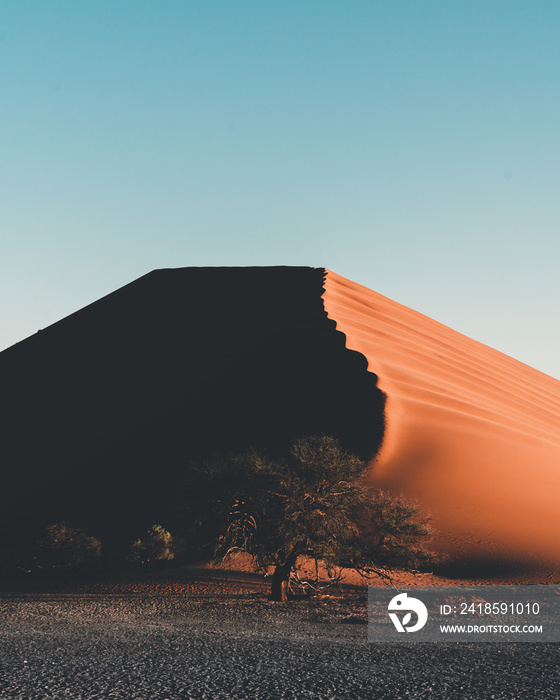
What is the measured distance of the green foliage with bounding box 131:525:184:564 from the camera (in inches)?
850

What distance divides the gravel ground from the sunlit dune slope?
10.4 m

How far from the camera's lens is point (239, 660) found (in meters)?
9.98

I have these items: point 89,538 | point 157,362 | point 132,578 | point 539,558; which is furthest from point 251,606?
point 157,362

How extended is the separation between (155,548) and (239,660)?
12.4 m

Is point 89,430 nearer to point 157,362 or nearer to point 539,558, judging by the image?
point 157,362

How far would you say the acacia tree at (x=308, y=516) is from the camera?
17.3 meters

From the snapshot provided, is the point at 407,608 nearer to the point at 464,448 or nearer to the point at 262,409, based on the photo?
the point at 464,448

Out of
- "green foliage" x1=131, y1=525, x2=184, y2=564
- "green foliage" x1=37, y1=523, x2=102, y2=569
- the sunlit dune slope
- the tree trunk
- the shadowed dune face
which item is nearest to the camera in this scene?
the tree trunk

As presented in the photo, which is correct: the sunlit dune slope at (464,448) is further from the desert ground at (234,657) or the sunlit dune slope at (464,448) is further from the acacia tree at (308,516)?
the desert ground at (234,657)

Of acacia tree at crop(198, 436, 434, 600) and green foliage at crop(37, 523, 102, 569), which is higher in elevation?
acacia tree at crop(198, 436, 434, 600)

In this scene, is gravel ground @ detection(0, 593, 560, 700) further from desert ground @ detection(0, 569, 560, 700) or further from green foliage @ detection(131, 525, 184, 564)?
green foliage @ detection(131, 525, 184, 564)

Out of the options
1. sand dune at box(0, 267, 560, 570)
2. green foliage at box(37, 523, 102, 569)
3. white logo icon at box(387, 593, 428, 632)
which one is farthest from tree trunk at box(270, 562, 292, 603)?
sand dune at box(0, 267, 560, 570)

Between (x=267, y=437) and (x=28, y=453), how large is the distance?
41.8ft

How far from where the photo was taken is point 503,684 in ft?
29.0
